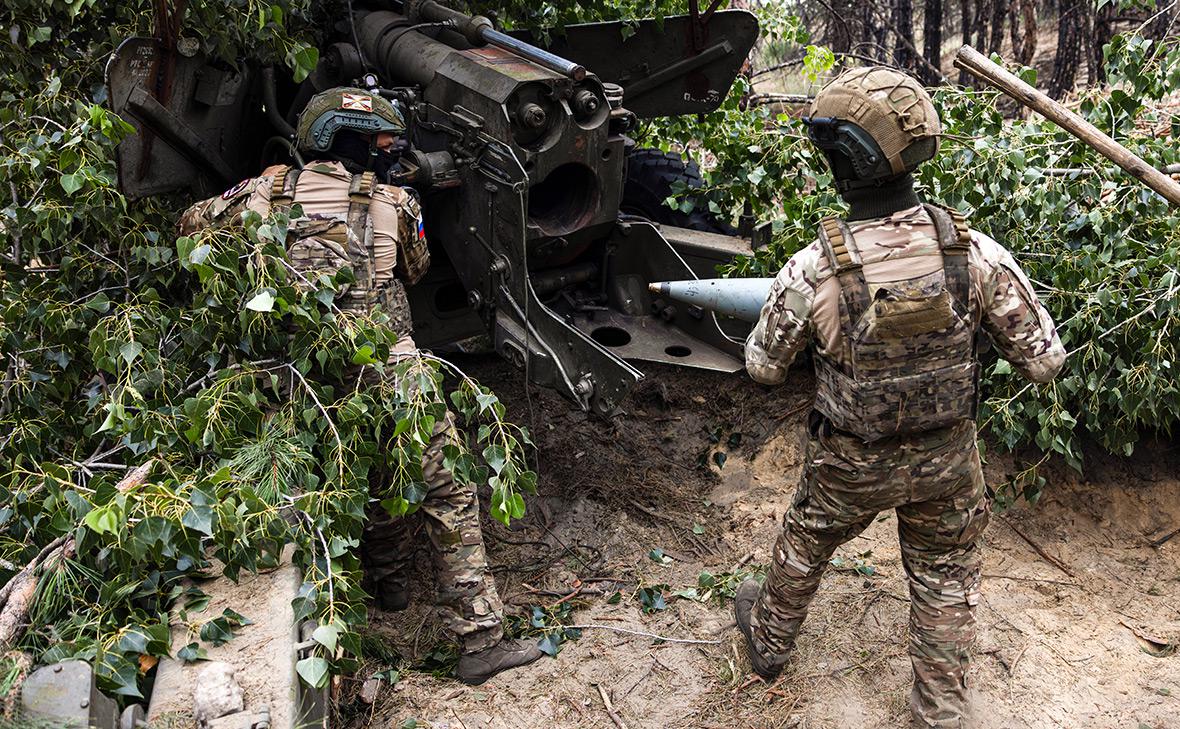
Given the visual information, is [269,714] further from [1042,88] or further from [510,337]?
[1042,88]

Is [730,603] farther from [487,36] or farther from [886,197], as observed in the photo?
[487,36]

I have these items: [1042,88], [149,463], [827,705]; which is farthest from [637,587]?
[1042,88]

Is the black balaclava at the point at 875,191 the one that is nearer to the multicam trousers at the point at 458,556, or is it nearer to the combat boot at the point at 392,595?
the multicam trousers at the point at 458,556

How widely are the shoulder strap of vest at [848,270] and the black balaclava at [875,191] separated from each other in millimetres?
114

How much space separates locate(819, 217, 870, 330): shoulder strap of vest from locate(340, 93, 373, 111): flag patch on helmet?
5.89 feet

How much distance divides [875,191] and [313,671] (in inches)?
78.2

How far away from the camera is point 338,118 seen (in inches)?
146

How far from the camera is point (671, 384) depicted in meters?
5.32

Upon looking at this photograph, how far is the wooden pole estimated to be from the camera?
3543 millimetres


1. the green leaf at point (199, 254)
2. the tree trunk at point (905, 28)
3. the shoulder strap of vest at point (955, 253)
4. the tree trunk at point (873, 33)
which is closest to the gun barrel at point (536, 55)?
the green leaf at point (199, 254)

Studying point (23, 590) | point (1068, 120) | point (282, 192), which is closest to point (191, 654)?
point (23, 590)

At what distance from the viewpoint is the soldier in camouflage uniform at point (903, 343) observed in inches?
113

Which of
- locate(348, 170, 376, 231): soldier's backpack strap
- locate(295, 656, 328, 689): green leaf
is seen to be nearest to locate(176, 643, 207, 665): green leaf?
locate(295, 656, 328, 689): green leaf

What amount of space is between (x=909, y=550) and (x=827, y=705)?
26.2 inches
